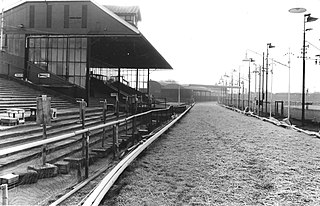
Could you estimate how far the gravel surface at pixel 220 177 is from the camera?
582 cm

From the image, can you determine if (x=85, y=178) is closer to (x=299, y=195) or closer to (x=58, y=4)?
(x=299, y=195)

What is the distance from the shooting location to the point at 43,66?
3472 cm

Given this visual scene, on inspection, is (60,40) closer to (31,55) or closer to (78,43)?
(78,43)

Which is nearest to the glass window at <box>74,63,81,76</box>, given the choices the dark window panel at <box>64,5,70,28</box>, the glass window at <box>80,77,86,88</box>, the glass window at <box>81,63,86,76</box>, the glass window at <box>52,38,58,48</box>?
the glass window at <box>81,63,86,76</box>

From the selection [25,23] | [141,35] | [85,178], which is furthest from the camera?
[25,23]

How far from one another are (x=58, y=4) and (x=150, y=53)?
463 inches

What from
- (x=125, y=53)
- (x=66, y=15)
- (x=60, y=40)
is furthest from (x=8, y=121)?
(x=125, y=53)

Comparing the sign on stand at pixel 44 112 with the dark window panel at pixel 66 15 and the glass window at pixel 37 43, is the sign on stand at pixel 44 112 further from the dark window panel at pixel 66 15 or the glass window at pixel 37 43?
the glass window at pixel 37 43

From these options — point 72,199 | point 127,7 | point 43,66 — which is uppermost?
point 127,7

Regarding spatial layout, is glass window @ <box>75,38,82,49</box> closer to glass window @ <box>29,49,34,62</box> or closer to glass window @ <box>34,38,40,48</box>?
glass window @ <box>34,38,40,48</box>

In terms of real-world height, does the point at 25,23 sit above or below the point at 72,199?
above

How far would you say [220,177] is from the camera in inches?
289

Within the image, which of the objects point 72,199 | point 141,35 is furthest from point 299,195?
point 141,35

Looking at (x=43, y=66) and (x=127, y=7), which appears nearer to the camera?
(x=43, y=66)
